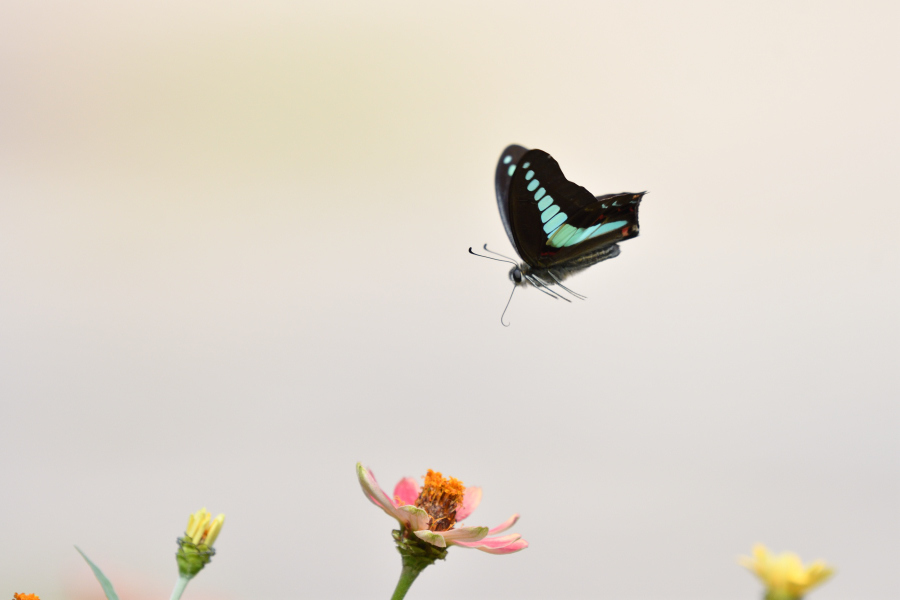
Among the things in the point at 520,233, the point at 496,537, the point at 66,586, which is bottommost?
the point at 66,586

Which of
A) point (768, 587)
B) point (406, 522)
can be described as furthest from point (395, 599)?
point (768, 587)

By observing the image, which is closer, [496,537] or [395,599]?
[395,599]

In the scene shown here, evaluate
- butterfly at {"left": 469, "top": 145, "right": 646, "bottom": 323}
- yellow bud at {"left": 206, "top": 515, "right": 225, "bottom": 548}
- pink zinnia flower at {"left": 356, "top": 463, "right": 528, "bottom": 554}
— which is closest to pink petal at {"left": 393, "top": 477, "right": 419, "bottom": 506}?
pink zinnia flower at {"left": 356, "top": 463, "right": 528, "bottom": 554}

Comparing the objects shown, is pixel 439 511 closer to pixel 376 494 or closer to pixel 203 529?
pixel 376 494

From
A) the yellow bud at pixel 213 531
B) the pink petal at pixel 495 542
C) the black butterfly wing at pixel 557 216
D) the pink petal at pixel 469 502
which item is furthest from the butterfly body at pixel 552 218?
the yellow bud at pixel 213 531

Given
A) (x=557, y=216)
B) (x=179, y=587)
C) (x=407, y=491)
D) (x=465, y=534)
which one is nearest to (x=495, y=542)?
(x=465, y=534)

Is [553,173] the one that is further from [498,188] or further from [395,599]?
[395,599]

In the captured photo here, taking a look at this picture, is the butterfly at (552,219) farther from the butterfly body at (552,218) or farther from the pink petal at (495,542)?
the pink petal at (495,542)
